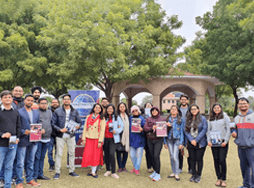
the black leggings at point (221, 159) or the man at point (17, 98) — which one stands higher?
the man at point (17, 98)

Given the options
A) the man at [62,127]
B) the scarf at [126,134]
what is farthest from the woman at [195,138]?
the man at [62,127]

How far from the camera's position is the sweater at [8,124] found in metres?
3.99

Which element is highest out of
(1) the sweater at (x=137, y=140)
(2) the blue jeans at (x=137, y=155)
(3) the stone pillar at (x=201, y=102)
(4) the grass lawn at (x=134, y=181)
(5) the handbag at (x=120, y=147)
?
(3) the stone pillar at (x=201, y=102)

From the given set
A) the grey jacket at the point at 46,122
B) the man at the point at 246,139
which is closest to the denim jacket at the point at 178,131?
the man at the point at 246,139

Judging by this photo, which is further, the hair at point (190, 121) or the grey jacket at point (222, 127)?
the hair at point (190, 121)

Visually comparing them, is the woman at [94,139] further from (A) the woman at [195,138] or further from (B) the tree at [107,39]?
(B) the tree at [107,39]

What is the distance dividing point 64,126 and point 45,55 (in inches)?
435

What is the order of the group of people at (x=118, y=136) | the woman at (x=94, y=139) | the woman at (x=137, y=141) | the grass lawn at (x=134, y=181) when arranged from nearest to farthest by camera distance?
the group of people at (x=118, y=136)
the grass lawn at (x=134, y=181)
the woman at (x=94, y=139)
the woman at (x=137, y=141)

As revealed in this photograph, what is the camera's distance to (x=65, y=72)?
1238 centimetres

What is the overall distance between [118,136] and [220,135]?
2.44 m

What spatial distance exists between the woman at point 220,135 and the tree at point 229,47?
1140 cm

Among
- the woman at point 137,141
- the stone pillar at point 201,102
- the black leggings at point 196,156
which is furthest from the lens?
the stone pillar at point 201,102

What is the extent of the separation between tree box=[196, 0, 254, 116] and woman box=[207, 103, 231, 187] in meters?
11.4

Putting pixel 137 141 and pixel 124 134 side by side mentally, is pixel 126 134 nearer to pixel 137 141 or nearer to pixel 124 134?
pixel 124 134
